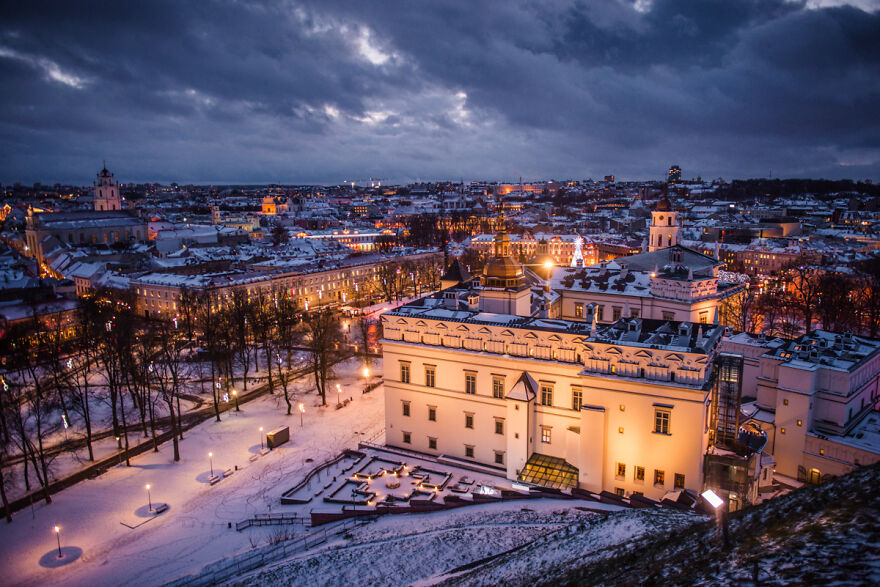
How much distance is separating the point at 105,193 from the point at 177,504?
138 m

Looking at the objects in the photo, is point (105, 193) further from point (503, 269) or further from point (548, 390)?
point (548, 390)

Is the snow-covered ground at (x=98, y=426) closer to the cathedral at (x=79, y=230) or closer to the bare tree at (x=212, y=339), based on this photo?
the bare tree at (x=212, y=339)

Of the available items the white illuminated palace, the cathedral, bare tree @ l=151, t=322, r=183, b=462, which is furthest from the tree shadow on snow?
the cathedral

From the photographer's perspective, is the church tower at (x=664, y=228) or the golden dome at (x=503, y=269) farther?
the church tower at (x=664, y=228)

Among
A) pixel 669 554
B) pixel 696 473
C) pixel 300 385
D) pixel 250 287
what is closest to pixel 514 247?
pixel 250 287

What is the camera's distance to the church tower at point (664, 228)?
2237 inches

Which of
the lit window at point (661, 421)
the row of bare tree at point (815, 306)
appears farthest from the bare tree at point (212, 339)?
the row of bare tree at point (815, 306)

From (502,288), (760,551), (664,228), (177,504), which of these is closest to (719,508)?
(760,551)

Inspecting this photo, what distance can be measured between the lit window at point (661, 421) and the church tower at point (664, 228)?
35.8m

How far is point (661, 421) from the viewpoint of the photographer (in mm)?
25062

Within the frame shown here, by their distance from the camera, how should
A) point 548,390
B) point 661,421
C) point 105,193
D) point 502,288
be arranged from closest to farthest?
1. point 661,421
2. point 548,390
3. point 502,288
4. point 105,193

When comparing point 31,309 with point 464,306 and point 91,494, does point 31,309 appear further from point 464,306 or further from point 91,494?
point 464,306

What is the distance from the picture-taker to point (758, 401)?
32625 mm

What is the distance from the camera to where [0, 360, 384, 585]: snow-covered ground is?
2314cm
